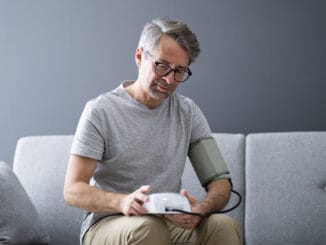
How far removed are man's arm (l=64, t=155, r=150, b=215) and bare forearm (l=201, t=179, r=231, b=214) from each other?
0.23 m

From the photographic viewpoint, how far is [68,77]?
2607 millimetres

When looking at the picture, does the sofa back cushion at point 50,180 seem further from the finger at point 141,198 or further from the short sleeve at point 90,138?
the finger at point 141,198

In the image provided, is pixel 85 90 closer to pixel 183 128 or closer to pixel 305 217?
pixel 183 128

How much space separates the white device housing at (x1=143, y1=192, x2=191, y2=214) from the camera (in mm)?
1429

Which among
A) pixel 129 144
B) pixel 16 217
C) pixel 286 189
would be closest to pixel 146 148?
pixel 129 144

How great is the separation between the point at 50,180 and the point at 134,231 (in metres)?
0.94

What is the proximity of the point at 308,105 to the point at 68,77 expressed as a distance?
45.0 inches

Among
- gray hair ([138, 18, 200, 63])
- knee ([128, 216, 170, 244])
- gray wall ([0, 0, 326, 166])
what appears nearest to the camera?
knee ([128, 216, 170, 244])

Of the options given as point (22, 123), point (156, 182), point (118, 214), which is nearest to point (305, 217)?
point (156, 182)

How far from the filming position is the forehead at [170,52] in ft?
5.55

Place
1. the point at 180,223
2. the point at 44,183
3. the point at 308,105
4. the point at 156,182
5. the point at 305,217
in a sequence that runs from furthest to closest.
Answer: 1. the point at 308,105
2. the point at 44,183
3. the point at 305,217
4. the point at 156,182
5. the point at 180,223

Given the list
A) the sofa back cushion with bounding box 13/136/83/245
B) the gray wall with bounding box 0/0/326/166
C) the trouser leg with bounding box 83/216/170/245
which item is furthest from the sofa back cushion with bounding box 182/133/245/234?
the trouser leg with bounding box 83/216/170/245

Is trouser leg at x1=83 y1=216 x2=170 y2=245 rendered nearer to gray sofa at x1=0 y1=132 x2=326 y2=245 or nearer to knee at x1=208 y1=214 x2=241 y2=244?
knee at x1=208 y1=214 x2=241 y2=244

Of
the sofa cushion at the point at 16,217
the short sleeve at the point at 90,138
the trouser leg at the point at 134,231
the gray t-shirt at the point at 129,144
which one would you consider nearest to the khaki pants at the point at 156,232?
the trouser leg at the point at 134,231
